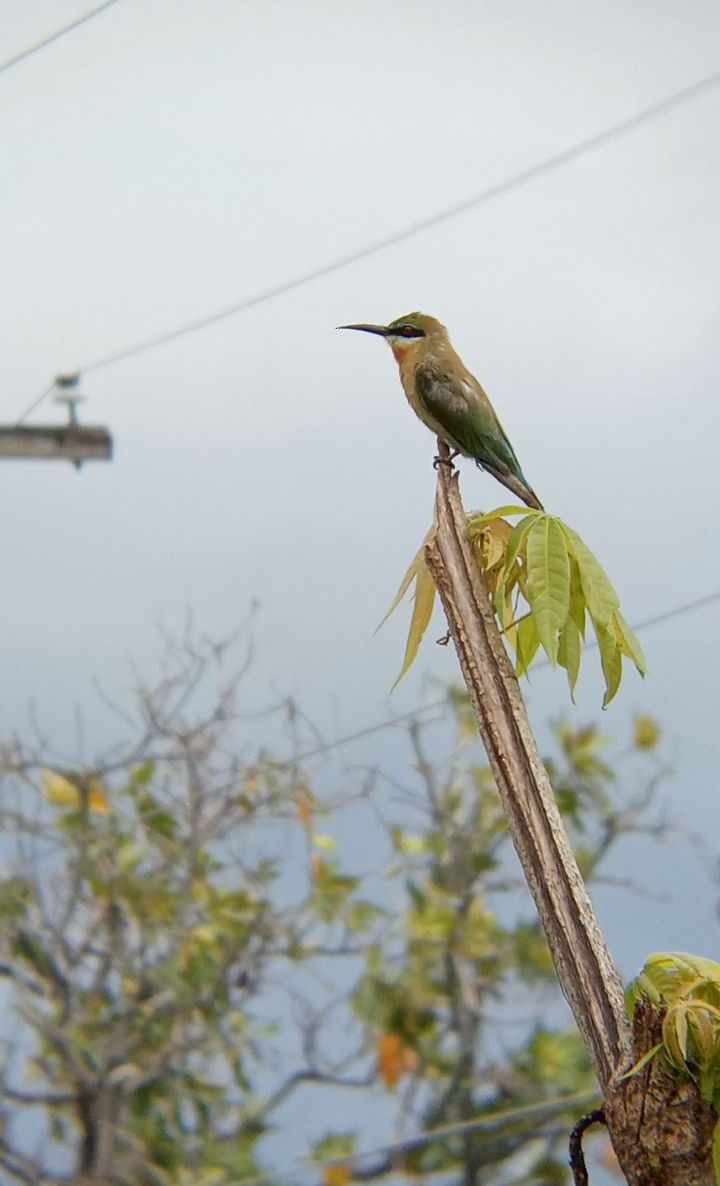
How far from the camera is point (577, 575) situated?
30.4 inches

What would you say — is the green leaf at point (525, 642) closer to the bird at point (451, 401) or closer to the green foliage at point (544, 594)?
the green foliage at point (544, 594)

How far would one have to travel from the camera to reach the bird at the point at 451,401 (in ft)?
5.65

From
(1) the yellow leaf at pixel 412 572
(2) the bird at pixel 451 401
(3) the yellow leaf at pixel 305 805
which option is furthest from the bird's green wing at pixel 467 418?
(3) the yellow leaf at pixel 305 805

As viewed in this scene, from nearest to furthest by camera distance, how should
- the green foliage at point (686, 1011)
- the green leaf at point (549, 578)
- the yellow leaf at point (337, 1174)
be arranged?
the green foliage at point (686, 1011)
the green leaf at point (549, 578)
the yellow leaf at point (337, 1174)

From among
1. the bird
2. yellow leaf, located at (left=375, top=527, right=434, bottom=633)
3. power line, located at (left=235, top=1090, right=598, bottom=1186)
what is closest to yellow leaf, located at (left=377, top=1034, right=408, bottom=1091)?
power line, located at (left=235, top=1090, right=598, bottom=1186)

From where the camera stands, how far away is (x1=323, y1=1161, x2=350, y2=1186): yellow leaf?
336cm

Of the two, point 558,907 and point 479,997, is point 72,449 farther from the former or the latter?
point 558,907

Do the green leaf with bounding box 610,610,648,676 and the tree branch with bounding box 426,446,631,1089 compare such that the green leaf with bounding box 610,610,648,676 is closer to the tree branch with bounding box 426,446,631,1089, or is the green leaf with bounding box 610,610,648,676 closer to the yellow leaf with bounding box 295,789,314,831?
the tree branch with bounding box 426,446,631,1089

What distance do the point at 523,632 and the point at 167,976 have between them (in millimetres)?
2914

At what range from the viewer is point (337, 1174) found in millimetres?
3369

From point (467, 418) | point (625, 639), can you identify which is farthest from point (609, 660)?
point (467, 418)

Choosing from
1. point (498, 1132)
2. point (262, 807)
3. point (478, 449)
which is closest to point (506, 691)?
point (478, 449)

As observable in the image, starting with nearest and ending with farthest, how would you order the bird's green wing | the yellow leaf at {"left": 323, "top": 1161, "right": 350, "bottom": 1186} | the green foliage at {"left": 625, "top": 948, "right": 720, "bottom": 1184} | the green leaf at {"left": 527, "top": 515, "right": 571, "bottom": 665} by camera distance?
the green foliage at {"left": 625, "top": 948, "right": 720, "bottom": 1184}
the green leaf at {"left": 527, "top": 515, "right": 571, "bottom": 665}
the bird's green wing
the yellow leaf at {"left": 323, "top": 1161, "right": 350, "bottom": 1186}

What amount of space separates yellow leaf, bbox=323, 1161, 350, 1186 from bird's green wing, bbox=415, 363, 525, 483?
6.54 feet
